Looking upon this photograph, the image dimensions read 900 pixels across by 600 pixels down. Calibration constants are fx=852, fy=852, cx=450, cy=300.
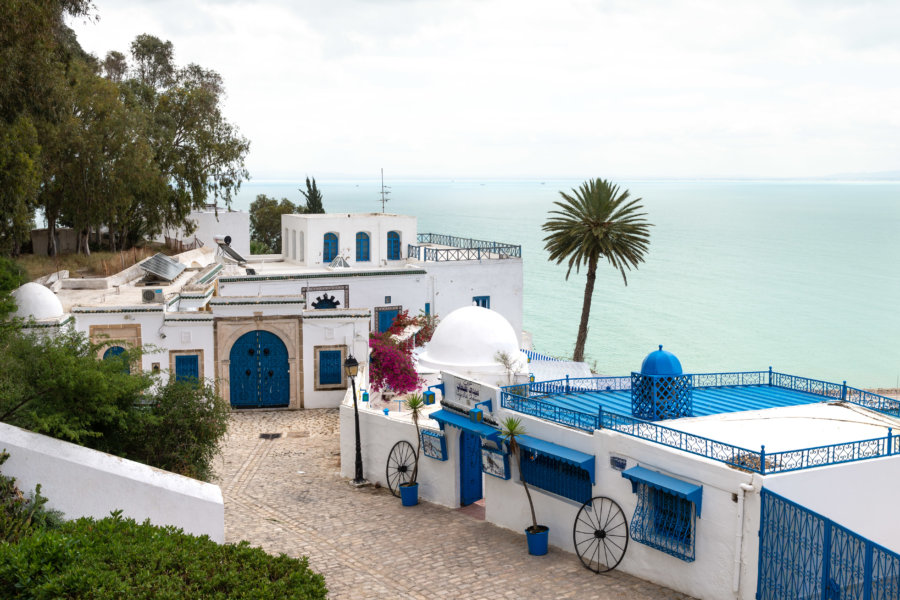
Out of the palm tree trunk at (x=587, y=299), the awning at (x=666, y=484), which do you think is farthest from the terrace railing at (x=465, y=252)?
the awning at (x=666, y=484)

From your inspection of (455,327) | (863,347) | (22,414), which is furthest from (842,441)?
Answer: (863,347)

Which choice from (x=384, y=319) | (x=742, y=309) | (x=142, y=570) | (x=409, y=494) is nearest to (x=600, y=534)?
(x=409, y=494)

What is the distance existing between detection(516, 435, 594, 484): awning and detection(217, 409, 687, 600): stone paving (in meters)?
1.77

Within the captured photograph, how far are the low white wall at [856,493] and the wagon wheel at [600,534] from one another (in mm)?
3057

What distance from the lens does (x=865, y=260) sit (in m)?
137

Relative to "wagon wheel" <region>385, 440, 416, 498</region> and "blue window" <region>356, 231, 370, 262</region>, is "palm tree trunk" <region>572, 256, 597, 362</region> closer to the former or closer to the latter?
"blue window" <region>356, 231, 370, 262</region>

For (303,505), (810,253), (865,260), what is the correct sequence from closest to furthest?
(303,505) < (865,260) < (810,253)

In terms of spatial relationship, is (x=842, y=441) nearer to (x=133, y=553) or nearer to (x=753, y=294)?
(x=133, y=553)

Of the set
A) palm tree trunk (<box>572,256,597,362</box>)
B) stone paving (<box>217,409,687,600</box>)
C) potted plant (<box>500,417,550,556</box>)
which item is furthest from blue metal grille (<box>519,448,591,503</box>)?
palm tree trunk (<box>572,256,597,362</box>)

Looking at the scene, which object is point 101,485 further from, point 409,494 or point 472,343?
point 472,343

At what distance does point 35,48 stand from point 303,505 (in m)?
13.4

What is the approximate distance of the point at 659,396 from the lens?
15.5 meters

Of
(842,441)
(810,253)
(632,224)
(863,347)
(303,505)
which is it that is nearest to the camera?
(842,441)

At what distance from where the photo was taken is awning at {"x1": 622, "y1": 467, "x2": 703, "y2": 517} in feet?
41.5
